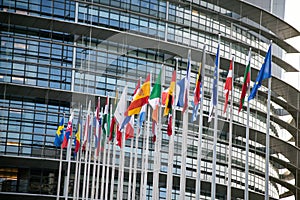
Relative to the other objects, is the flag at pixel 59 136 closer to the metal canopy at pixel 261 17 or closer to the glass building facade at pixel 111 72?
the glass building facade at pixel 111 72

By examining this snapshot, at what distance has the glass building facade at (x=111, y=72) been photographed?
153 ft

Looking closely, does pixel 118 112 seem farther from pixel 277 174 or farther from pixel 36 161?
pixel 277 174

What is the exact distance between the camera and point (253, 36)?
54750 millimetres

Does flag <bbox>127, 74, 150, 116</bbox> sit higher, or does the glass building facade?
the glass building facade

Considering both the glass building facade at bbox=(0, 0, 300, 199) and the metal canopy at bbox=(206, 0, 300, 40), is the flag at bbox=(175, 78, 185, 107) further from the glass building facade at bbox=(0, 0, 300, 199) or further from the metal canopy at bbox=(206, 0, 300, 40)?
the metal canopy at bbox=(206, 0, 300, 40)

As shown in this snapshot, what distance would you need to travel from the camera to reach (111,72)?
4853cm

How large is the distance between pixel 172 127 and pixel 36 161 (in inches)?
779

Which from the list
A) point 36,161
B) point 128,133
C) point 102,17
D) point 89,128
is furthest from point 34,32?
point 128,133

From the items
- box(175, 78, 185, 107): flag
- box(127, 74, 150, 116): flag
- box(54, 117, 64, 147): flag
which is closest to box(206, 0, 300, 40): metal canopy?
box(54, 117, 64, 147): flag

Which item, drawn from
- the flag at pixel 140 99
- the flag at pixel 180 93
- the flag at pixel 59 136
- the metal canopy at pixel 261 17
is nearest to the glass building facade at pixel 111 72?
the metal canopy at pixel 261 17

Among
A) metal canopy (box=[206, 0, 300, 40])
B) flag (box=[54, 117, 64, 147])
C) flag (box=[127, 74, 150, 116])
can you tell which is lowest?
flag (box=[127, 74, 150, 116])

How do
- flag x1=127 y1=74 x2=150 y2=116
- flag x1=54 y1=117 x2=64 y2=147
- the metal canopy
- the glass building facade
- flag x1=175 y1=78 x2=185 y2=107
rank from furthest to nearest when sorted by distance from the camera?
the metal canopy < the glass building facade < flag x1=54 y1=117 x2=64 y2=147 < flag x1=127 y1=74 x2=150 y2=116 < flag x1=175 y1=78 x2=185 y2=107

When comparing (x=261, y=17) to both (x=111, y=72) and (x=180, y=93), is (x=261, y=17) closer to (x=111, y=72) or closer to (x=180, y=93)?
(x=111, y=72)

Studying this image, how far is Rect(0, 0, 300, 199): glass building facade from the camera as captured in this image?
153ft
